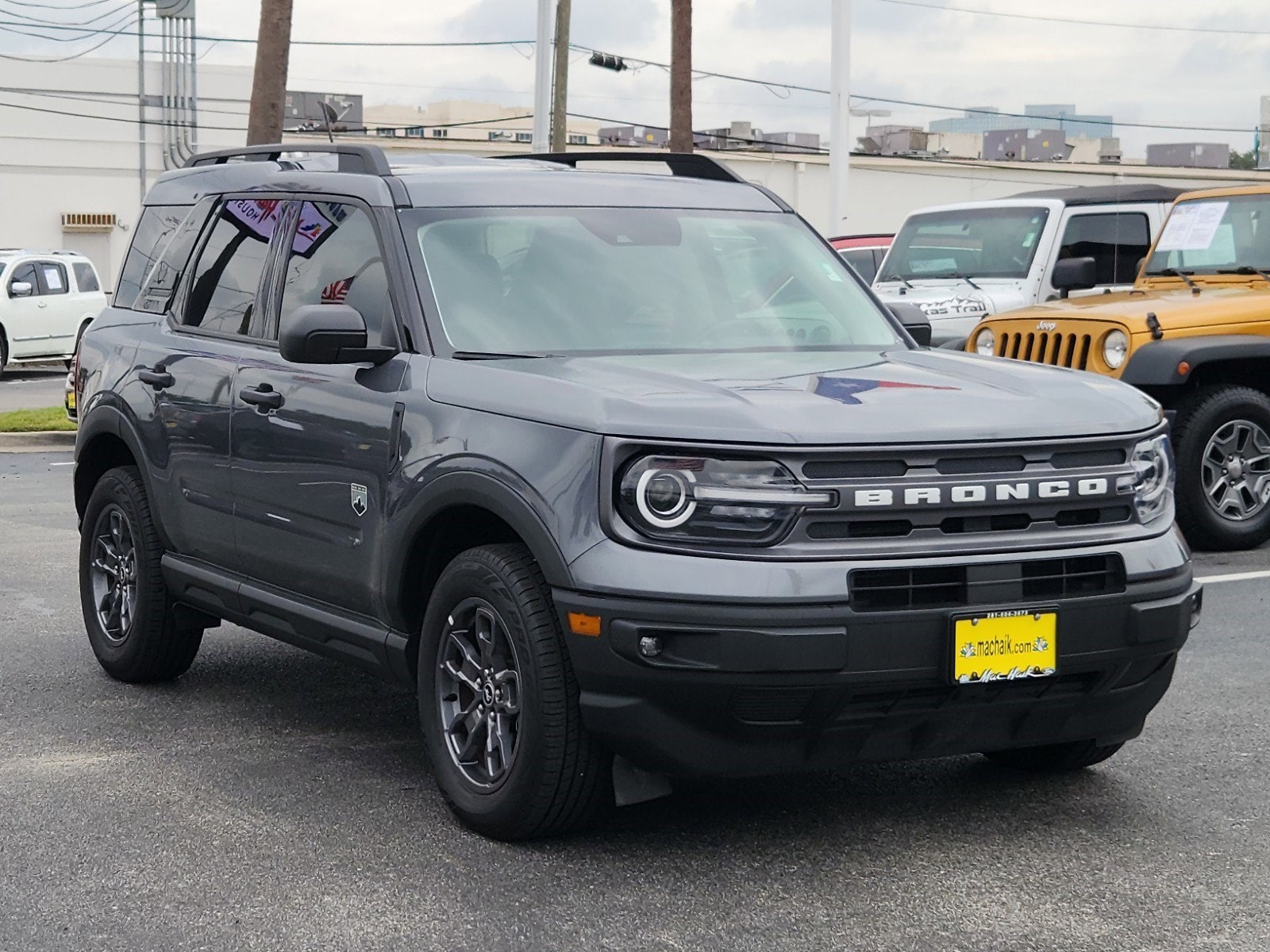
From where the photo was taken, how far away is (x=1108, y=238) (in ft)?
45.1

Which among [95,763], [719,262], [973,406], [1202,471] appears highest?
[719,262]

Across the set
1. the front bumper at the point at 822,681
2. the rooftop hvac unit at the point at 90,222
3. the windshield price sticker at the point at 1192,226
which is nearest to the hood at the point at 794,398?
the front bumper at the point at 822,681

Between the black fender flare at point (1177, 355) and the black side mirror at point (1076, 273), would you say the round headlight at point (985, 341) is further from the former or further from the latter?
Answer: the black fender flare at point (1177, 355)

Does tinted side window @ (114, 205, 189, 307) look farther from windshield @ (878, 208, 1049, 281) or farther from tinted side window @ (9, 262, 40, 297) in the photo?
tinted side window @ (9, 262, 40, 297)

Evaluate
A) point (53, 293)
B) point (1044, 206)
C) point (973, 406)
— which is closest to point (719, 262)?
point (973, 406)

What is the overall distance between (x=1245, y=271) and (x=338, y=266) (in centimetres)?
671

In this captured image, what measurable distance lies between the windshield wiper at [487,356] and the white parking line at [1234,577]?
497 cm

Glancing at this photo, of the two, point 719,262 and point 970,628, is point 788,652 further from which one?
point 719,262

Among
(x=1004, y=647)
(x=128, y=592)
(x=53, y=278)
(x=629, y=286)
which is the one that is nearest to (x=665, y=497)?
(x=1004, y=647)

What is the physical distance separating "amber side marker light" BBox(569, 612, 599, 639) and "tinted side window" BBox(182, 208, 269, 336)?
7.14 feet

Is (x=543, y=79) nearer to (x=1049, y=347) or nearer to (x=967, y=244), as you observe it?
(x=967, y=244)

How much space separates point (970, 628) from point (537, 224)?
2.11 m

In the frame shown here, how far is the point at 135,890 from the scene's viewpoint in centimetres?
447

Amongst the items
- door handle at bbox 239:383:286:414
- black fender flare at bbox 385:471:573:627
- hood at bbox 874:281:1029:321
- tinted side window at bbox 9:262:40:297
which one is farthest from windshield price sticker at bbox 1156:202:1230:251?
tinted side window at bbox 9:262:40:297
